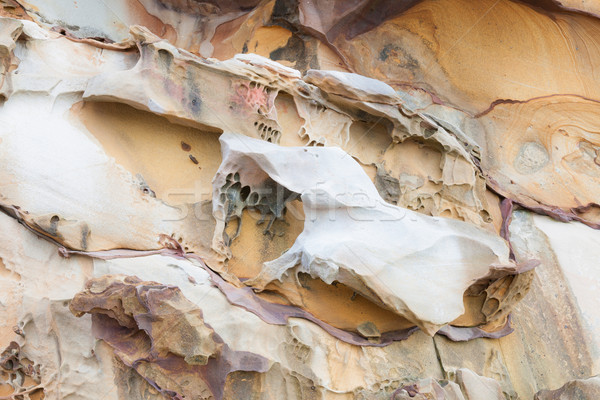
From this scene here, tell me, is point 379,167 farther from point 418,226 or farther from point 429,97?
point 429,97

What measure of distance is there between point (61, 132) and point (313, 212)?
1.30 metres

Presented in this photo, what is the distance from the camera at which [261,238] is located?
9.82 feet

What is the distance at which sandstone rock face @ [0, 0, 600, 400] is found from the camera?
2.28 metres

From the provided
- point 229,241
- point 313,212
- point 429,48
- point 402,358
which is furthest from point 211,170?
point 429,48

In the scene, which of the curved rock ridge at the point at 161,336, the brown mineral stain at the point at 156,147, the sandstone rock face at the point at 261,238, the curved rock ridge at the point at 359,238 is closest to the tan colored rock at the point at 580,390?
the sandstone rock face at the point at 261,238

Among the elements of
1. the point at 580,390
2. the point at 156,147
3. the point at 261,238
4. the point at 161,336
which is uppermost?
the point at 156,147

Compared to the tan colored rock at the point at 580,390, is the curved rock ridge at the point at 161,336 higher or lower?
higher

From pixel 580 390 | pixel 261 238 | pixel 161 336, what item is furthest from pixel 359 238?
pixel 580 390

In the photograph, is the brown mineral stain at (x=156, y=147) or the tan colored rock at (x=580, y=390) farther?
the brown mineral stain at (x=156, y=147)

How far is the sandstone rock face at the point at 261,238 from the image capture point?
89.7 inches

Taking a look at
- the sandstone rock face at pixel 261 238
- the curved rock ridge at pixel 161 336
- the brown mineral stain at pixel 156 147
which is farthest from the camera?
the brown mineral stain at pixel 156 147

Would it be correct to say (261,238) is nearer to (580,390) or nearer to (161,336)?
(161,336)

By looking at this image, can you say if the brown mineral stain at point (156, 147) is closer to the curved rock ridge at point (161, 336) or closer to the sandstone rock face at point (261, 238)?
the sandstone rock face at point (261, 238)

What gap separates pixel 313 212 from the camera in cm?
274
